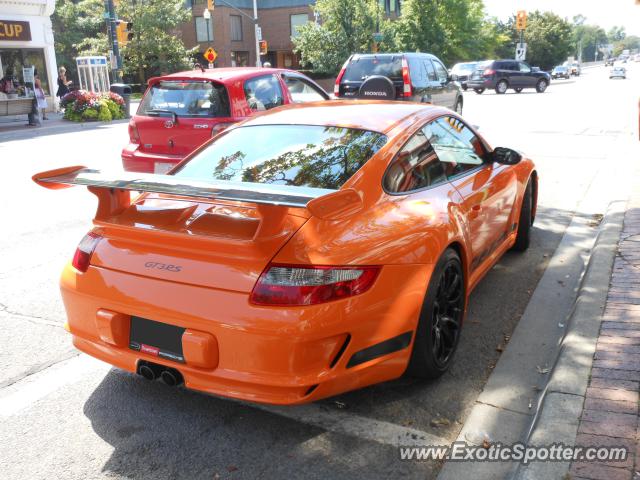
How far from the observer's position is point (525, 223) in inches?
233

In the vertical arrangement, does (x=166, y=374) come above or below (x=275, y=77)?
below

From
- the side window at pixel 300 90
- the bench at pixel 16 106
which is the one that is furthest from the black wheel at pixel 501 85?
the side window at pixel 300 90

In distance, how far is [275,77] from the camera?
9102 millimetres

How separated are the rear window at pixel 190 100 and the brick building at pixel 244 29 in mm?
47338

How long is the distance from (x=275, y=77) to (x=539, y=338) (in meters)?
6.10

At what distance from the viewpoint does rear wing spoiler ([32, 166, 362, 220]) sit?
2.64 m

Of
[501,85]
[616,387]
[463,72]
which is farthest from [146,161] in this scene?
[463,72]

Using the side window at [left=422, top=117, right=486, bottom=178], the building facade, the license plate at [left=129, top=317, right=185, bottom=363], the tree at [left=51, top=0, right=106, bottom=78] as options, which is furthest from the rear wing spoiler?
the tree at [left=51, top=0, right=106, bottom=78]

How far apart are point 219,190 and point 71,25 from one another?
182ft

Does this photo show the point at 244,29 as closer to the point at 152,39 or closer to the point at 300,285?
the point at 152,39

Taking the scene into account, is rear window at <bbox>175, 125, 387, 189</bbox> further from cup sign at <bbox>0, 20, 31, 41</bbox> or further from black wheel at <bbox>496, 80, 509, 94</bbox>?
black wheel at <bbox>496, 80, 509, 94</bbox>

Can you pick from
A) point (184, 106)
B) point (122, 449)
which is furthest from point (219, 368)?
point (184, 106)

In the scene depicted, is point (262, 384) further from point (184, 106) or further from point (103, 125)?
point (103, 125)

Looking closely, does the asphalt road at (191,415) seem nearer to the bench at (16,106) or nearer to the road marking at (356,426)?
the road marking at (356,426)
